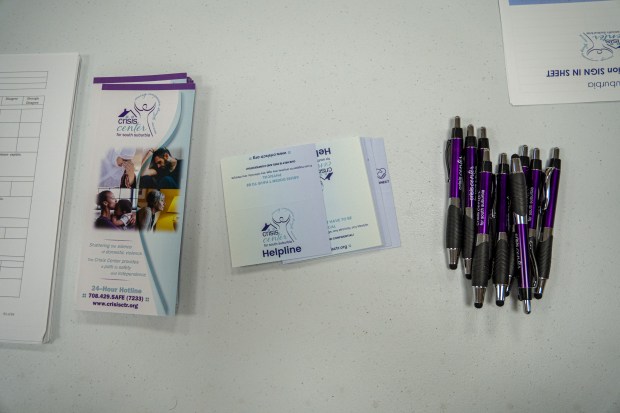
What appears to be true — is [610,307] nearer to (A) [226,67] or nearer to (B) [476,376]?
(B) [476,376]

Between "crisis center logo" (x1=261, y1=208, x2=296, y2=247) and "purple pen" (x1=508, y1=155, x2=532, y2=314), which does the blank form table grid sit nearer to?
"crisis center logo" (x1=261, y1=208, x2=296, y2=247)

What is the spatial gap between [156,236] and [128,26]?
0.44 m

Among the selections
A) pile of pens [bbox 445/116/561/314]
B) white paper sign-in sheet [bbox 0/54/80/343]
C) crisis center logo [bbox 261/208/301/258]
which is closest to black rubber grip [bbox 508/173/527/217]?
pile of pens [bbox 445/116/561/314]

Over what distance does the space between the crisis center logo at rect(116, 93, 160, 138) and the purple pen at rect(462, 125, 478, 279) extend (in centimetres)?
57

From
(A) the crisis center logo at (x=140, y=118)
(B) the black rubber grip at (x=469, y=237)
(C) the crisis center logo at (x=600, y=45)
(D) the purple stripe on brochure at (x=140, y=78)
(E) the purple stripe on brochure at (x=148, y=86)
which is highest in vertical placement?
(C) the crisis center logo at (x=600, y=45)

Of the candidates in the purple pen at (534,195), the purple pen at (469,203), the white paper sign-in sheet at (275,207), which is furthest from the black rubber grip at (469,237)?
the white paper sign-in sheet at (275,207)

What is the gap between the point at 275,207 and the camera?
2.21 ft

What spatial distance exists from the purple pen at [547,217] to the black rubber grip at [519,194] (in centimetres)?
5

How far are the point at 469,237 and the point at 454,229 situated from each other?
28 mm

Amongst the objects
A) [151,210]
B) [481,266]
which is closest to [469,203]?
[481,266]

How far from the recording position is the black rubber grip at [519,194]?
624 mm

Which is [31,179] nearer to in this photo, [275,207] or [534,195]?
[275,207]

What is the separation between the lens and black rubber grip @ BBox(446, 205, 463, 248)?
0.63 m

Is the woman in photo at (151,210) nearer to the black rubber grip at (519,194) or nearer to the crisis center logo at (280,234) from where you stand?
the crisis center logo at (280,234)
